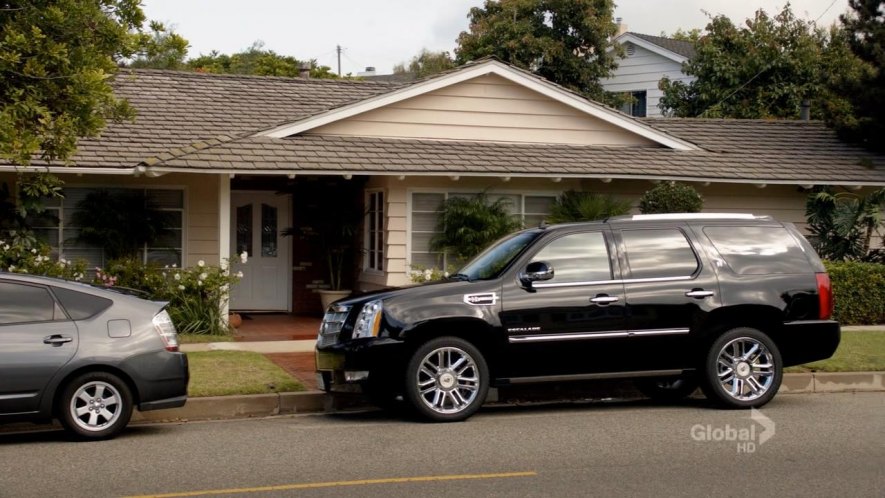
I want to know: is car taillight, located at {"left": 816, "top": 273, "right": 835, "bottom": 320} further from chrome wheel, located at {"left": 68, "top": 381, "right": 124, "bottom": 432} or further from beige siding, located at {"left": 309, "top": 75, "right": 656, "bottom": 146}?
beige siding, located at {"left": 309, "top": 75, "right": 656, "bottom": 146}

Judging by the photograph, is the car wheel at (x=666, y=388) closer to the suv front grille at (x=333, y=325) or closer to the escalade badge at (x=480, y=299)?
the escalade badge at (x=480, y=299)

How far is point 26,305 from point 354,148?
29.6 feet

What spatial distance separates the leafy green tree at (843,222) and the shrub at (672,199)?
2363 mm

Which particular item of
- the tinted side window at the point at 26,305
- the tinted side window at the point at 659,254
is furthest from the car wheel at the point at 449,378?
the tinted side window at the point at 26,305

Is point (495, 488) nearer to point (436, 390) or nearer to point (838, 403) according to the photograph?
point (436, 390)

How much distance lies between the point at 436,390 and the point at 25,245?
8792 mm

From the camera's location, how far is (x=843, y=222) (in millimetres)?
18938

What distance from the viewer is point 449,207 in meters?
18.3

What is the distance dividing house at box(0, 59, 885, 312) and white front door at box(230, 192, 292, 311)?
3 cm

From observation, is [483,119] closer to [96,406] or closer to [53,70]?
[53,70]

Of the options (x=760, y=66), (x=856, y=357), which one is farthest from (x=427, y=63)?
(x=856, y=357)

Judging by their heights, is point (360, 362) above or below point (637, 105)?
below

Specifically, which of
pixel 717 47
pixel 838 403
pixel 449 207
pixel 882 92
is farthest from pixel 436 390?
pixel 717 47

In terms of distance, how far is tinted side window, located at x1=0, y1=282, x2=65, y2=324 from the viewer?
30.9ft
